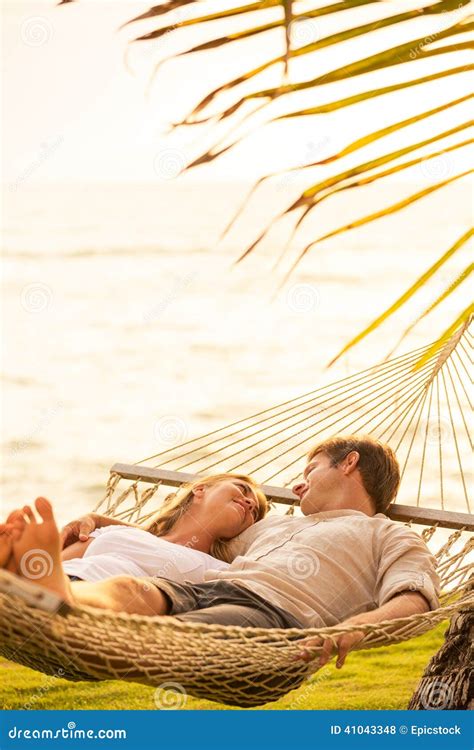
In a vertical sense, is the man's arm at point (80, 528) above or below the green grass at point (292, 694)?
above

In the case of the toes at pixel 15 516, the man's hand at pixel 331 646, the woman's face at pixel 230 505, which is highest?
the toes at pixel 15 516

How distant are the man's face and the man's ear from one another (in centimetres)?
1

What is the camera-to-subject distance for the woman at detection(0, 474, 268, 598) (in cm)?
192

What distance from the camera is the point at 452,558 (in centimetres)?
206

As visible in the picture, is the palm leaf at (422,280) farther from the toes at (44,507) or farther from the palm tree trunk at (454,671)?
the palm tree trunk at (454,671)

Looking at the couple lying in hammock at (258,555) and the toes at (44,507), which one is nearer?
the toes at (44,507)

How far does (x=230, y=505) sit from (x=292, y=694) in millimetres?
1209

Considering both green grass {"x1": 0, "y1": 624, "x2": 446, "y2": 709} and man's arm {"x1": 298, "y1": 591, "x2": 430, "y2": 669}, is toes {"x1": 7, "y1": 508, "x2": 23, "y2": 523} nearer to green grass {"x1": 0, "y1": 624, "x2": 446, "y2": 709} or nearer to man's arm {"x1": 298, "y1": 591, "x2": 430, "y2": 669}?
man's arm {"x1": 298, "y1": 591, "x2": 430, "y2": 669}

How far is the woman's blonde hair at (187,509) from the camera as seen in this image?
2.15m

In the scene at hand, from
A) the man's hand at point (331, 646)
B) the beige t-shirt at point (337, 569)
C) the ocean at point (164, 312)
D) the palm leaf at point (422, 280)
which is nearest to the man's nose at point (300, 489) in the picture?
the beige t-shirt at point (337, 569)

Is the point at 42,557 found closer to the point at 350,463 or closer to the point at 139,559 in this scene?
the point at 139,559

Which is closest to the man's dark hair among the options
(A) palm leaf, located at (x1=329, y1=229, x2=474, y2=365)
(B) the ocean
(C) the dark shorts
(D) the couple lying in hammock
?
(D) the couple lying in hammock
